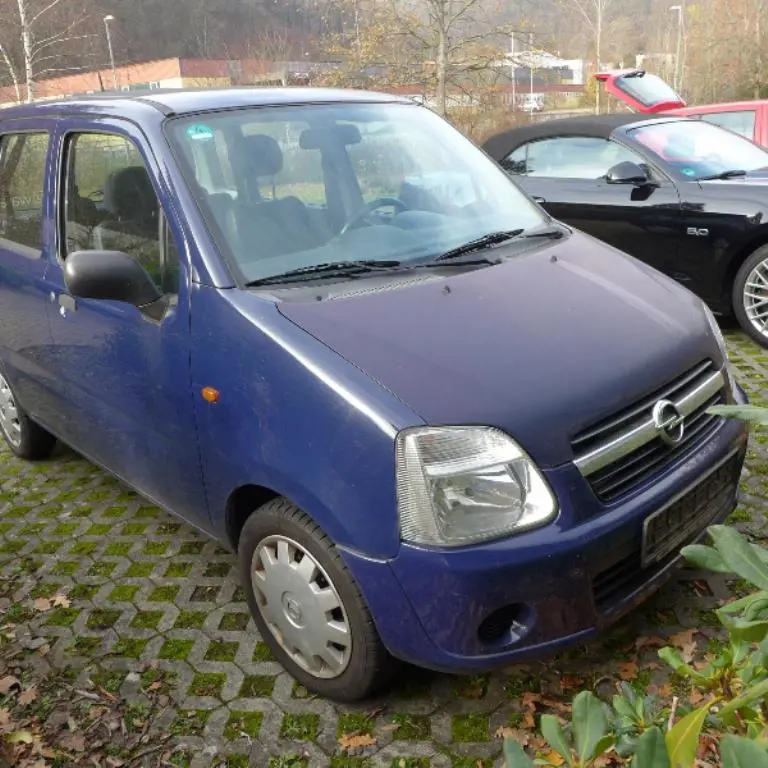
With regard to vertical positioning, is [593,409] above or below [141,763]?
above

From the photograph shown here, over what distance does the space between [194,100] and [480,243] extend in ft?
4.12

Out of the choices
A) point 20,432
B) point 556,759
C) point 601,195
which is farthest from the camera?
point 601,195

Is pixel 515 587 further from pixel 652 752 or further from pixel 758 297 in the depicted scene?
pixel 758 297

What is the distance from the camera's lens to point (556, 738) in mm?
983

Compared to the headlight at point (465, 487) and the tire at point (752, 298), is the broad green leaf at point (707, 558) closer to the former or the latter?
the headlight at point (465, 487)

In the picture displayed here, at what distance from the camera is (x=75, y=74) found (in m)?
36.9

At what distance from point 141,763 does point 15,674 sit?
2.38ft

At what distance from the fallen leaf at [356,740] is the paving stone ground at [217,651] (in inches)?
0.6

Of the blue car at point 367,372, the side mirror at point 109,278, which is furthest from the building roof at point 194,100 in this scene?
the side mirror at point 109,278

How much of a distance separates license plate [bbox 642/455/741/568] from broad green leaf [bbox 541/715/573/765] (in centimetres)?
131

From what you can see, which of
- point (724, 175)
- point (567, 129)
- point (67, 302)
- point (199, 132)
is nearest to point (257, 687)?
point (67, 302)

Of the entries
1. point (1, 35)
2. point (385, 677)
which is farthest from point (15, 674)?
point (1, 35)

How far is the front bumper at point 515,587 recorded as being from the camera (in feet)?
6.58

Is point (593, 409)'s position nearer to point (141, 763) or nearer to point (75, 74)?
point (141, 763)
